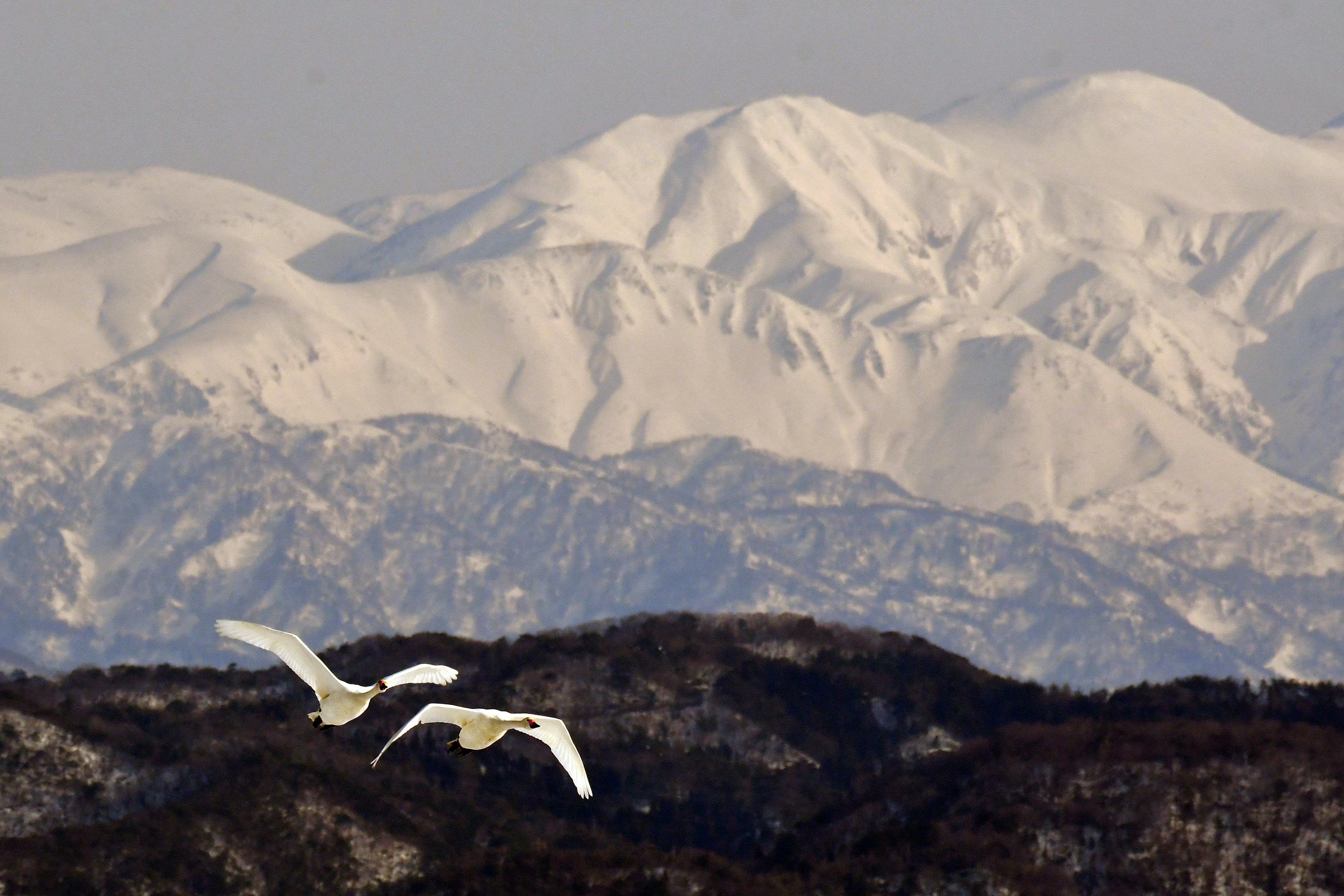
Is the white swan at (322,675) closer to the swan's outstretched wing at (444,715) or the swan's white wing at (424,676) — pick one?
the swan's white wing at (424,676)

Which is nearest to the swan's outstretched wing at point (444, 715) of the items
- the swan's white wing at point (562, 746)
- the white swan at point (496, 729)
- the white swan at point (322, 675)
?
the white swan at point (496, 729)

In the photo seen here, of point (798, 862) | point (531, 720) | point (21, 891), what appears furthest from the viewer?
point (798, 862)

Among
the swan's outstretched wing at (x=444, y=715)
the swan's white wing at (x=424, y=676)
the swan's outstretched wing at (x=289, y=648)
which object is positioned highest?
the swan's outstretched wing at (x=289, y=648)

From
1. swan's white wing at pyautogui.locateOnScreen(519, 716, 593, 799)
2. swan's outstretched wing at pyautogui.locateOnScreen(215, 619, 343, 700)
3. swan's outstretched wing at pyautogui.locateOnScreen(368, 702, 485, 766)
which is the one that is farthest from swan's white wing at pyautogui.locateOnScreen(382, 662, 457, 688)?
swan's white wing at pyautogui.locateOnScreen(519, 716, 593, 799)

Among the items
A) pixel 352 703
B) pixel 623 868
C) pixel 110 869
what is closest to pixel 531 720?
pixel 352 703

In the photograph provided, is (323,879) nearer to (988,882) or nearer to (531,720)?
(988,882)

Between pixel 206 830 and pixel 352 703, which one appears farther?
pixel 206 830
